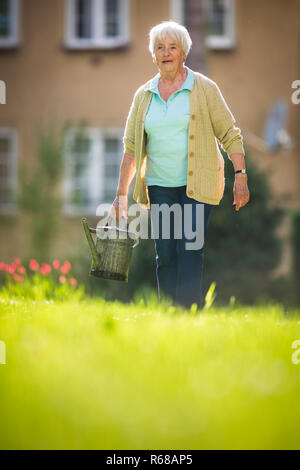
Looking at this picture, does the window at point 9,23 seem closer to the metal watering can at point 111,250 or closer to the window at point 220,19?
the window at point 220,19

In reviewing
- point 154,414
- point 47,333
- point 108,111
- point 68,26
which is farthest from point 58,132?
point 154,414

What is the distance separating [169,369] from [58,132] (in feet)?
31.8

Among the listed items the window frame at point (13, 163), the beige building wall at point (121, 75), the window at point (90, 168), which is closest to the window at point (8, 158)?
the window frame at point (13, 163)

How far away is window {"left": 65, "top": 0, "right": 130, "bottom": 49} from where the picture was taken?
40.9 feet

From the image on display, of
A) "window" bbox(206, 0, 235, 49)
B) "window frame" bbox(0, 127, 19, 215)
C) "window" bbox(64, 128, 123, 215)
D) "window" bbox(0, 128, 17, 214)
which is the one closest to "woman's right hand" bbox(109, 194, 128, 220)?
"window" bbox(64, 128, 123, 215)

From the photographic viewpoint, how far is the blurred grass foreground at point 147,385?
5.88ft

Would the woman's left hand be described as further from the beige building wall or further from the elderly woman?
the beige building wall

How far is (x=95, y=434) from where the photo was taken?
178 cm

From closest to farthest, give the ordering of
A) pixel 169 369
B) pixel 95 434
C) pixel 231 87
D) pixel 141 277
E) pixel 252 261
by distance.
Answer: pixel 95 434 → pixel 169 369 → pixel 141 277 → pixel 252 261 → pixel 231 87

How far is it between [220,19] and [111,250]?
30.5 ft

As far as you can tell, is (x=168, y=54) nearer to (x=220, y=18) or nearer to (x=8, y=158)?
(x=220, y=18)

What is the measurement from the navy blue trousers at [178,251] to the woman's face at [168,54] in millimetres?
648

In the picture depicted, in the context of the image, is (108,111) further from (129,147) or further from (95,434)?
(95,434)

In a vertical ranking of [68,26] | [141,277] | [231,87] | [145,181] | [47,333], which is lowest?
[141,277]
